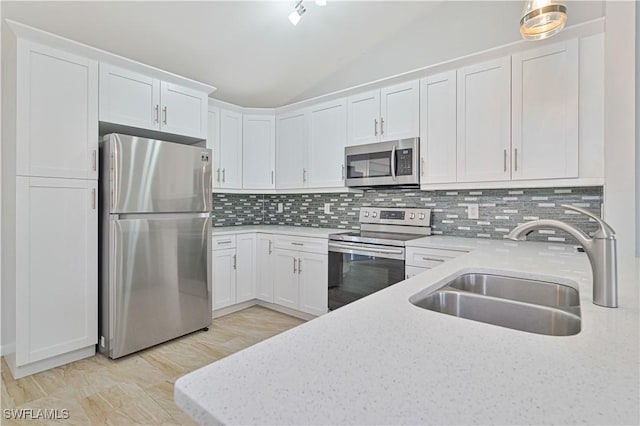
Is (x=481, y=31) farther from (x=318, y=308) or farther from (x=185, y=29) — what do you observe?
(x=318, y=308)

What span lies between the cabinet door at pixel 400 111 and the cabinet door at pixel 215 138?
1.78 metres

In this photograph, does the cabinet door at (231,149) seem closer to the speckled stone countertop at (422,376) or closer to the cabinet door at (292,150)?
the cabinet door at (292,150)

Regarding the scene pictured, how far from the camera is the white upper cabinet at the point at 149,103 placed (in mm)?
2426

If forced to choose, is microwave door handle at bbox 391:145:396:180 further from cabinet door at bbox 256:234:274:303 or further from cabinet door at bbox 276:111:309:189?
cabinet door at bbox 256:234:274:303

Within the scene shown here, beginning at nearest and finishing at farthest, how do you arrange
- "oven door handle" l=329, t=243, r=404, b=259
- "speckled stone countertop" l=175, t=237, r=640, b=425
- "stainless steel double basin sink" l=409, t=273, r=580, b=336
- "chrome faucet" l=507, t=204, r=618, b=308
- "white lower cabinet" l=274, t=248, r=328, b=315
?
1. "speckled stone countertop" l=175, t=237, r=640, b=425
2. "chrome faucet" l=507, t=204, r=618, b=308
3. "stainless steel double basin sink" l=409, t=273, r=580, b=336
4. "oven door handle" l=329, t=243, r=404, b=259
5. "white lower cabinet" l=274, t=248, r=328, b=315

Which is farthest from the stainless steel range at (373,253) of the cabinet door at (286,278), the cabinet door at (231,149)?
the cabinet door at (231,149)

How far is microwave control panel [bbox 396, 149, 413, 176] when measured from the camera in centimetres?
277

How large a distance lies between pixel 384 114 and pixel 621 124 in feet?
5.38

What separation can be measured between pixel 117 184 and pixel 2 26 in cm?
122

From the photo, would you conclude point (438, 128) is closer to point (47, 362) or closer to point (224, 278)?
point (224, 278)

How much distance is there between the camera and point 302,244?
126 inches

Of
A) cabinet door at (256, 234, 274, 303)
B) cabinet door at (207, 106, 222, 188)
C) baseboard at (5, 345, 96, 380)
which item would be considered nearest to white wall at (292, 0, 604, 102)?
cabinet door at (207, 106, 222, 188)

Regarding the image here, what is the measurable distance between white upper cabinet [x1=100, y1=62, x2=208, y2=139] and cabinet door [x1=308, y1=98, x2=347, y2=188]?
44.3 inches

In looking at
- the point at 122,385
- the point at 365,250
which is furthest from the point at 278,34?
the point at 122,385
